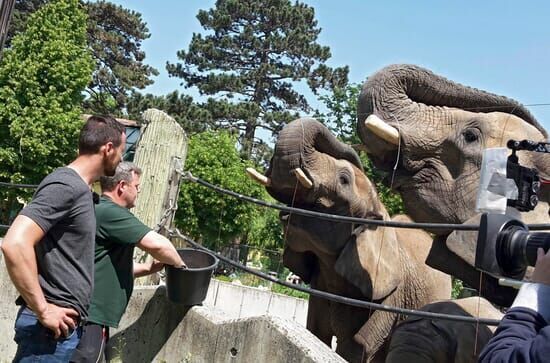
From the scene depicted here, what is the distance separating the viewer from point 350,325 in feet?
20.0

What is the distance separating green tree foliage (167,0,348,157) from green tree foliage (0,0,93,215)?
1136 cm

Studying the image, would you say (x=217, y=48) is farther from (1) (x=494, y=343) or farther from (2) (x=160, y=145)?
(1) (x=494, y=343)

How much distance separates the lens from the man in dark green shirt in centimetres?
346

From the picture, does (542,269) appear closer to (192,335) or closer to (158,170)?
(192,335)

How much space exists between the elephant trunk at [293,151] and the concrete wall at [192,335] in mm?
1658

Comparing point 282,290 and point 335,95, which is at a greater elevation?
point 335,95

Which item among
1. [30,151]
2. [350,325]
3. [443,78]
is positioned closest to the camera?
[443,78]

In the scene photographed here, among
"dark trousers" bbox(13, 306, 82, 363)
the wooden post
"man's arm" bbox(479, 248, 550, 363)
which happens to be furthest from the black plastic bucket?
"man's arm" bbox(479, 248, 550, 363)

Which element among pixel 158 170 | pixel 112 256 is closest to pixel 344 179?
pixel 158 170

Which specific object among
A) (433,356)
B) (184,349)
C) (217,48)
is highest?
(217,48)

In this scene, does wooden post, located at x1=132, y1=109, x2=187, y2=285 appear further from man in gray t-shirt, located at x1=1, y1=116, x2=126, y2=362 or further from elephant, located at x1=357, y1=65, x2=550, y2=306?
man in gray t-shirt, located at x1=1, y1=116, x2=126, y2=362

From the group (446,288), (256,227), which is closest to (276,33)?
(256,227)

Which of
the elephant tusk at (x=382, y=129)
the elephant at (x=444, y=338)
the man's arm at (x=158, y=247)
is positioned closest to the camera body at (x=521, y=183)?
the elephant at (x=444, y=338)

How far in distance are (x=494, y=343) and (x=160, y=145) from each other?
3.69 meters
